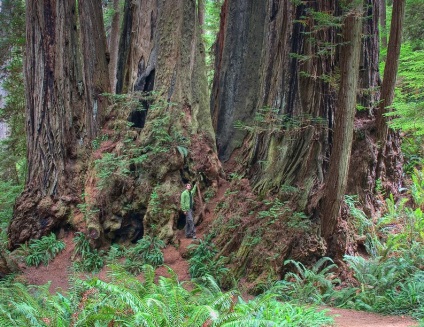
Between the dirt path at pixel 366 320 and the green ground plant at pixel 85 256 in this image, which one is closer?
the dirt path at pixel 366 320

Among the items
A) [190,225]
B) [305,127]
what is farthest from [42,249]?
[305,127]

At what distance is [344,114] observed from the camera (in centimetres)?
797

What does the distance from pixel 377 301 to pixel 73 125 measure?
939 centimetres

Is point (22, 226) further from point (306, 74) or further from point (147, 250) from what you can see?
point (306, 74)

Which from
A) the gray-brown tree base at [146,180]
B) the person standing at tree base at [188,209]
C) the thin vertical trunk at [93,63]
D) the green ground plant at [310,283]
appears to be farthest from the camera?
the thin vertical trunk at [93,63]

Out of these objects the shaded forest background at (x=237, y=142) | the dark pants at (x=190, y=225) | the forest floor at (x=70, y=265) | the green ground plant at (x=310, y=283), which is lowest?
the forest floor at (x=70, y=265)

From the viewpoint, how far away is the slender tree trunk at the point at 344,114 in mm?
7809

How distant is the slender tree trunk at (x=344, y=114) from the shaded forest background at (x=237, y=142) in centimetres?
3

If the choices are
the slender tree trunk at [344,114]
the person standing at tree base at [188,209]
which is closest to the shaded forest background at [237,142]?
the slender tree trunk at [344,114]

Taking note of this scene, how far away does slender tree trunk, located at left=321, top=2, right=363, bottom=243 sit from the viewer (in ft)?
25.6

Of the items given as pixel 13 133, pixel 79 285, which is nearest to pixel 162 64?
pixel 13 133

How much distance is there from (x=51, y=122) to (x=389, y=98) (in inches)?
350

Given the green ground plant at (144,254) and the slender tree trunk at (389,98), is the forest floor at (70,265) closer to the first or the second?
the green ground plant at (144,254)

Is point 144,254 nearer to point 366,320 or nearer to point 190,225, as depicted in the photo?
point 190,225
